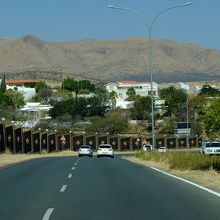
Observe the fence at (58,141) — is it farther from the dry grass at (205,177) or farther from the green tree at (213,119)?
the green tree at (213,119)

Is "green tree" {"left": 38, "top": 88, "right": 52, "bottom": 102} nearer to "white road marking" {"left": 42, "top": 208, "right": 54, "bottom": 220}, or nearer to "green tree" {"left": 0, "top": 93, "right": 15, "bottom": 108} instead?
"green tree" {"left": 0, "top": 93, "right": 15, "bottom": 108}

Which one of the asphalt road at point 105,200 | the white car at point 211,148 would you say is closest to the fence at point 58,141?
the white car at point 211,148

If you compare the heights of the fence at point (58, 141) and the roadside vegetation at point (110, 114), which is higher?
the roadside vegetation at point (110, 114)

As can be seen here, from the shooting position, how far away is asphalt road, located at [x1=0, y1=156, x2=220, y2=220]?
1417cm

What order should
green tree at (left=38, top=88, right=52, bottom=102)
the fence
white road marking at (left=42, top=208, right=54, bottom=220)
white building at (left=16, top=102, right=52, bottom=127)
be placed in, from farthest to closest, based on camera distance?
green tree at (left=38, top=88, right=52, bottom=102) → white building at (left=16, top=102, right=52, bottom=127) → the fence → white road marking at (left=42, top=208, right=54, bottom=220)

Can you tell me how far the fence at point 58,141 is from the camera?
7325cm

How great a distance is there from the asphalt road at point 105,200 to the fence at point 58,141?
4754 cm

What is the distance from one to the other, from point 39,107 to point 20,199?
141 meters

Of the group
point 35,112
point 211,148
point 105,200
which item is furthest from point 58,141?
point 105,200

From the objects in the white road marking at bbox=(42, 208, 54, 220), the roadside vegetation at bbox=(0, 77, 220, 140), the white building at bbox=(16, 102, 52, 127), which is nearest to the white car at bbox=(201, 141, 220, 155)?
the white road marking at bbox=(42, 208, 54, 220)

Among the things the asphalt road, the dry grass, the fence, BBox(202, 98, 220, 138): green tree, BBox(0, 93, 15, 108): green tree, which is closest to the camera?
the asphalt road

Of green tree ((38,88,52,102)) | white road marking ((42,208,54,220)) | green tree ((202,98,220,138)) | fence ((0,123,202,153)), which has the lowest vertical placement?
fence ((0,123,202,153))

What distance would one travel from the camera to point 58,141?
95.7 metres

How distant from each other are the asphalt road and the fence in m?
47.5
